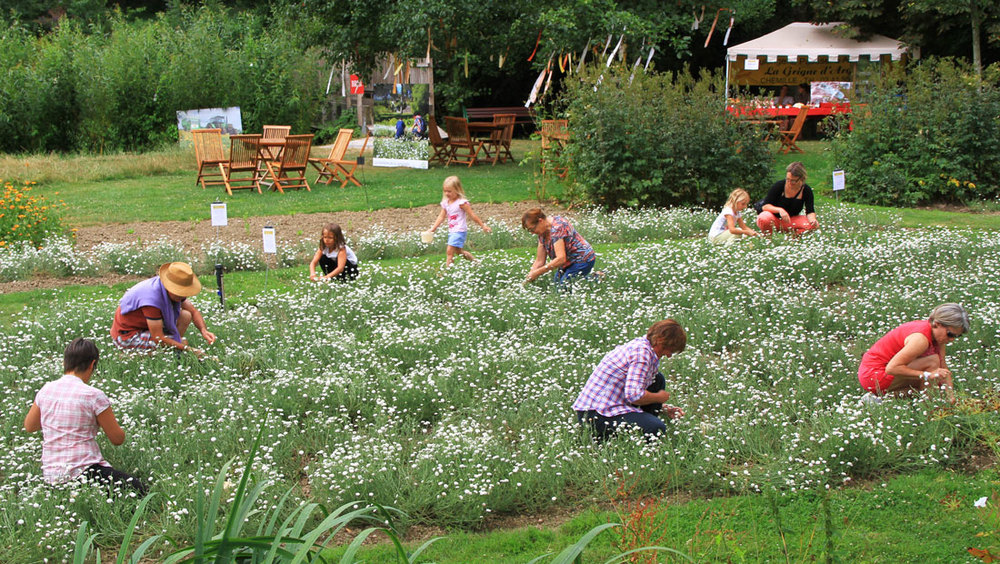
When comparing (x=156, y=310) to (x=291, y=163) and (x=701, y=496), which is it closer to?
(x=701, y=496)

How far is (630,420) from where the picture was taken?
5668 mm

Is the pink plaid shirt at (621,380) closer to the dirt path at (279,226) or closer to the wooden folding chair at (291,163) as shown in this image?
the dirt path at (279,226)

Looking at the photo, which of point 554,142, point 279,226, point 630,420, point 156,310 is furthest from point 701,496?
point 554,142

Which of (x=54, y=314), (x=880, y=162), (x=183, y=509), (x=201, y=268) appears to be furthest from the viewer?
(x=880, y=162)

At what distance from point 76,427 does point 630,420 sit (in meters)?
3.30

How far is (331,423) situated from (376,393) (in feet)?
2.03

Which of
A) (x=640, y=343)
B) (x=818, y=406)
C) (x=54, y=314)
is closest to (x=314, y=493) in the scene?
(x=640, y=343)

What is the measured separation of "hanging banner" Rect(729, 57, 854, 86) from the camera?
27.8m

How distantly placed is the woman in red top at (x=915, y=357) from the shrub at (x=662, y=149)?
7681 millimetres

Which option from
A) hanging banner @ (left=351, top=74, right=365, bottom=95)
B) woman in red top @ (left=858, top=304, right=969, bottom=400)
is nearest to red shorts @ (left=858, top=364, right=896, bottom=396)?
woman in red top @ (left=858, top=304, right=969, bottom=400)

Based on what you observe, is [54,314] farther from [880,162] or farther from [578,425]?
[880,162]

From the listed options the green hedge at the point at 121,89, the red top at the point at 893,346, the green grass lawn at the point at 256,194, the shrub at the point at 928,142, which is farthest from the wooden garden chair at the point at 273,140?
the red top at the point at 893,346

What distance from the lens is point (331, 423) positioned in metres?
5.88

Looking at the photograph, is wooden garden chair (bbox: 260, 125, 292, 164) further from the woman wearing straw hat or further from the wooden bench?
the woman wearing straw hat
